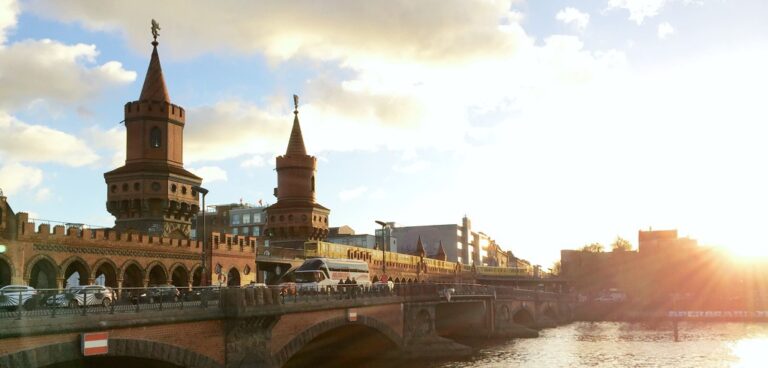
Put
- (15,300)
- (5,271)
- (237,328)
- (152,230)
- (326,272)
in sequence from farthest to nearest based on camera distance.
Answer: (152,230)
(326,272)
(5,271)
(237,328)
(15,300)

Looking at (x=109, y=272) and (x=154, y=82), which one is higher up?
(x=154, y=82)

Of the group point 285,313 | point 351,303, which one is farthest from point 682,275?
point 285,313

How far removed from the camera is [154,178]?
71.8 metres

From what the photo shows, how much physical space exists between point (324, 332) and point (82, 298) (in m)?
23.1

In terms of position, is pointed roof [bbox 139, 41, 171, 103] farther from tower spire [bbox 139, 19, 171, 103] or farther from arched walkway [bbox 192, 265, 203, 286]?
arched walkway [bbox 192, 265, 203, 286]

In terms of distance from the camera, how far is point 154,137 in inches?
2908

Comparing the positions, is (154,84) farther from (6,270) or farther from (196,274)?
(6,270)

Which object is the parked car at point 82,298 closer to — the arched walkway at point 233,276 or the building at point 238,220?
the arched walkway at point 233,276

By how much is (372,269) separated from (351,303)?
52512mm

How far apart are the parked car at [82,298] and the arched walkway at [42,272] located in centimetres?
2019

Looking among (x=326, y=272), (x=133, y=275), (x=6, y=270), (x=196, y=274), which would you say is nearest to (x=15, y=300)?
(x=6, y=270)

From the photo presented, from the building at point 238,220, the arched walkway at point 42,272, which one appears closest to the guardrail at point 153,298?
the arched walkway at point 42,272

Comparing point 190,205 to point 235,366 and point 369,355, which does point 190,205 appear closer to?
point 369,355

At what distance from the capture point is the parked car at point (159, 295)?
3241 cm
